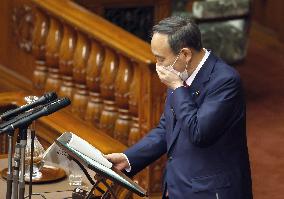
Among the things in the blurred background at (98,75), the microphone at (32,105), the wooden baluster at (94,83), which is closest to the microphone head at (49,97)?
the microphone at (32,105)

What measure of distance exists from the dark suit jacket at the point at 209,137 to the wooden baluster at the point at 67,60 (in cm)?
204

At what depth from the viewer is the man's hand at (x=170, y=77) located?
396 centimetres

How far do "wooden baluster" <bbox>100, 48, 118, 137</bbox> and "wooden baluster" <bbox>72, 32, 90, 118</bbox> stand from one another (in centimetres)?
19

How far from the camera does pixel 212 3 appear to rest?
9.59m

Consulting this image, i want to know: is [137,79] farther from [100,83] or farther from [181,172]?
[181,172]

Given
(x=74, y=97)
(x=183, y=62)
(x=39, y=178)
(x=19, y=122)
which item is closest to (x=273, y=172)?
(x=74, y=97)

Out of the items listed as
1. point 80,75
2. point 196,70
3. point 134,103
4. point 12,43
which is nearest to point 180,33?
point 196,70

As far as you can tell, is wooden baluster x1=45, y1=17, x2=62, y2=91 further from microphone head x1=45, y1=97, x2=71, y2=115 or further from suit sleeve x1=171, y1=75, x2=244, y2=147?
microphone head x1=45, y1=97, x2=71, y2=115

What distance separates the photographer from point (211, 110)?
392 centimetres

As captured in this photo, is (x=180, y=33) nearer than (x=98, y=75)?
Yes

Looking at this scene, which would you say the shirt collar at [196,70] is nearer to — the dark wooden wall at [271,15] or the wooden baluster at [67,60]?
the wooden baluster at [67,60]

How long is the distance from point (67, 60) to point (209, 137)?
2423 mm

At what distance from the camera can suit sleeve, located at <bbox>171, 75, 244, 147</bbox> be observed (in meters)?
3.91

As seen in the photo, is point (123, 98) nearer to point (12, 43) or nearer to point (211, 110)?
point (12, 43)
